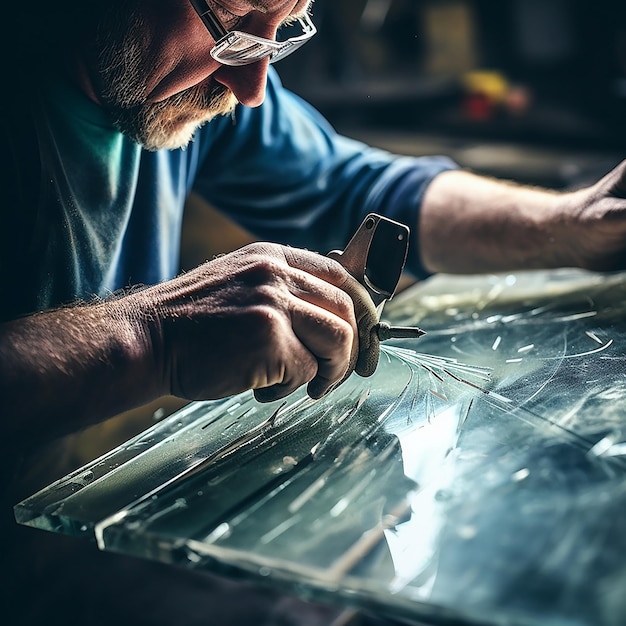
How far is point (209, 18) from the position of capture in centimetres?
97

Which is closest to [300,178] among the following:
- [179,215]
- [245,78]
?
[179,215]

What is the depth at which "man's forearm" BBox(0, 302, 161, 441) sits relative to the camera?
0.78 metres

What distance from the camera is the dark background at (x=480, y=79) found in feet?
8.07

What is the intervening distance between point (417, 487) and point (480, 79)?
2389 mm

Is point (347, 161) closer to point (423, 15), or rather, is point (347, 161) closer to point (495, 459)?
point (495, 459)

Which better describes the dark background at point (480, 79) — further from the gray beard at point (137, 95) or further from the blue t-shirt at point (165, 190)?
the gray beard at point (137, 95)

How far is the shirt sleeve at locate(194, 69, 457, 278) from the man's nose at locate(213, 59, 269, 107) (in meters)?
0.37

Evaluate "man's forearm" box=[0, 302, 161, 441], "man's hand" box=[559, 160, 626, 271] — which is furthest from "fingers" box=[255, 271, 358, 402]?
"man's hand" box=[559, 160, 626, 271]

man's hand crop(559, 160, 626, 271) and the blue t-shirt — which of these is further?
man's hand crop(559, 160, 626, 271)

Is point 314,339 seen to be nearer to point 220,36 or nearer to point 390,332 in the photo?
point 390,332

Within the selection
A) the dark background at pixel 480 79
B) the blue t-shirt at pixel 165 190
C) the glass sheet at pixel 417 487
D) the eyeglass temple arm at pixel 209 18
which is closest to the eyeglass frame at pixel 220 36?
the eyeglass temple arm at pixel 209 18

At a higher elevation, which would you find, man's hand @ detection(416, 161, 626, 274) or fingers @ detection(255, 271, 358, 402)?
fingers @ detection(255, 271, 358, 402)

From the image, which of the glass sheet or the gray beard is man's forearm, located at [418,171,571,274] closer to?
the glass sheet

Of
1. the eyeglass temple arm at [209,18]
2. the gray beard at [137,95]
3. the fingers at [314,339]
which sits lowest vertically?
the fingers at [314,339]
